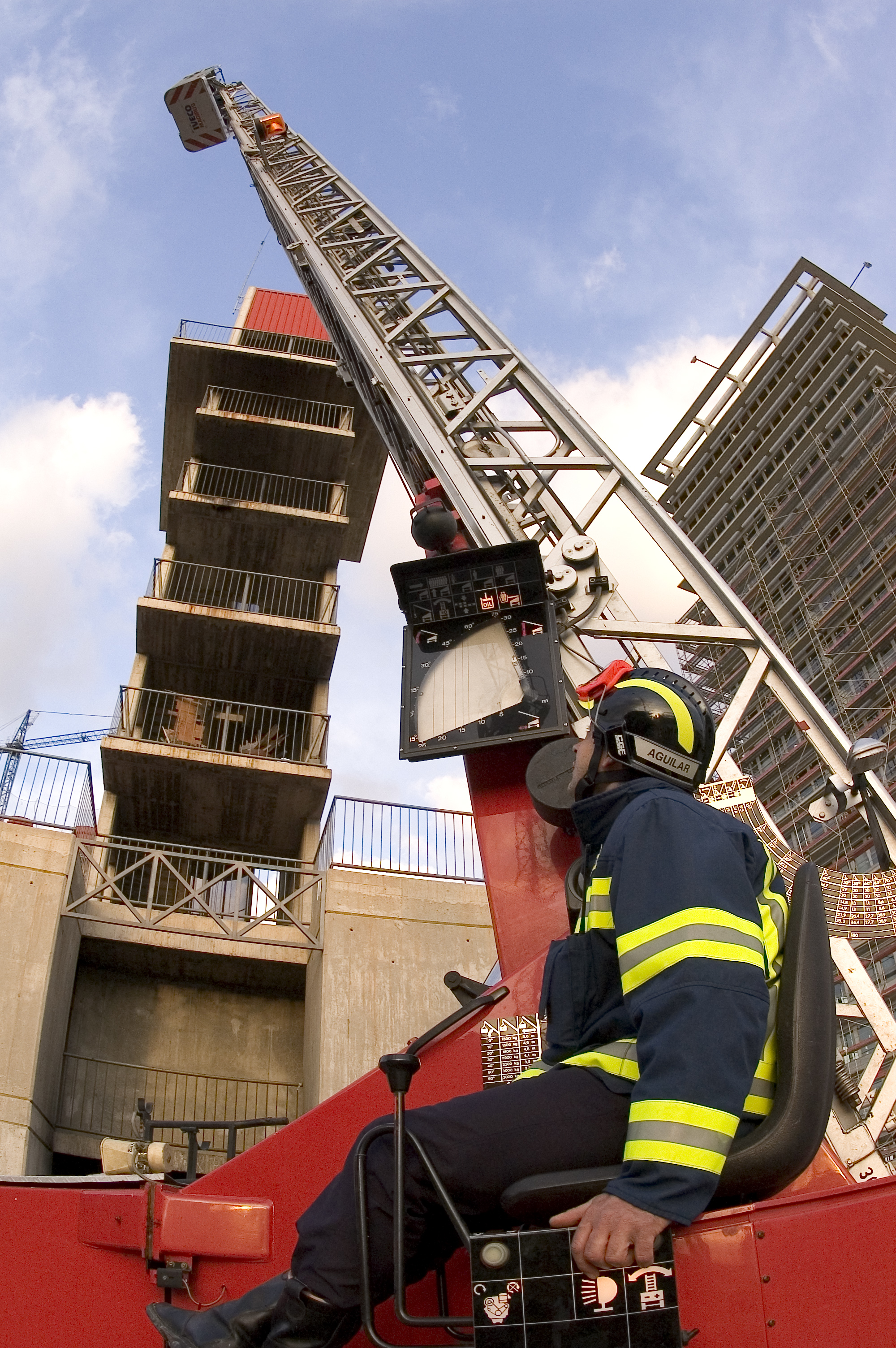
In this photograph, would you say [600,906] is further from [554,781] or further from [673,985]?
A: [554,781]

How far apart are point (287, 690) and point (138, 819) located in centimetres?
338

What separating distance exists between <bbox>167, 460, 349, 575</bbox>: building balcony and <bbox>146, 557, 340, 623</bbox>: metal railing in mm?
369

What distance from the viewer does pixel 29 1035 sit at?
10.6 metres

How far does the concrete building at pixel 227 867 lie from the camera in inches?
465

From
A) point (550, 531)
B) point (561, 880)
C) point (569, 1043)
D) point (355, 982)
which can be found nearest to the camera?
point (569, 1043)

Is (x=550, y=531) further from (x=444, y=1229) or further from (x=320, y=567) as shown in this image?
(x=320, y=567)

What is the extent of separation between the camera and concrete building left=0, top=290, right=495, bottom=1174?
11812 millimetres

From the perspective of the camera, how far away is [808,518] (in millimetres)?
31203

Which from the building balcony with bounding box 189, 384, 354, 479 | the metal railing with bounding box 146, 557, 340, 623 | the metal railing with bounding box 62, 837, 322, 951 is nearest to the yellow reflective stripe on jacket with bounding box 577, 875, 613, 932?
the metal railing with bounding box 62, 837, 322, 951

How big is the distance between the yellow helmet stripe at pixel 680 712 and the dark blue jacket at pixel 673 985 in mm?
163

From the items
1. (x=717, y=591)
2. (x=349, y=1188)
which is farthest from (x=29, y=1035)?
(x=349, y=1188)

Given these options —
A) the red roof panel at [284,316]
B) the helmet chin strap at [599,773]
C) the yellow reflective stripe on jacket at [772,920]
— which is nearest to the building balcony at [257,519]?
the red roof panel at [284,316]

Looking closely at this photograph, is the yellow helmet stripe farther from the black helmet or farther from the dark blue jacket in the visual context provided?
the dark blue jacket

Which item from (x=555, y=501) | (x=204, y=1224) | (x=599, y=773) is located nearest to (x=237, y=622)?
(x=555, y=501)
